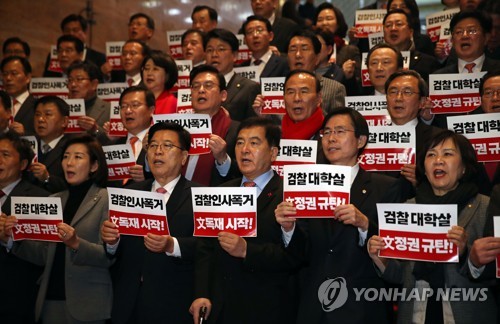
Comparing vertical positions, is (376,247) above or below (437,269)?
above

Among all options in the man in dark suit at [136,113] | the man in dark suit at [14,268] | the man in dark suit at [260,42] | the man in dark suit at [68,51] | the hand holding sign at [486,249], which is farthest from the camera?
the man in dark suit at [68,51]

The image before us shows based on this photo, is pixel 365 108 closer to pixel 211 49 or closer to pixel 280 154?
pixel 280 154

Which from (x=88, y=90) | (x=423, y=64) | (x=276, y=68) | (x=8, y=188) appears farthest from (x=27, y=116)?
(x=423, y=64)

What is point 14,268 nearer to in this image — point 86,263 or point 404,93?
point 86,263

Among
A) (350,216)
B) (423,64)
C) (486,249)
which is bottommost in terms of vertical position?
(486,249)

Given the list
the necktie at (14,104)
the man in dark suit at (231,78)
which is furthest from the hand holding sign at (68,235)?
the necktie at (14,104)

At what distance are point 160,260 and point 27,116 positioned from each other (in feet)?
13.2

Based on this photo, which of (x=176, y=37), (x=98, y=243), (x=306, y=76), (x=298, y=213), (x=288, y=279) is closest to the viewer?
(x=298, y=213)

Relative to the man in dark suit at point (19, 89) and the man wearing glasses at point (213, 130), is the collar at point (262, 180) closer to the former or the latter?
the man wearing glasses at point (213, 130)

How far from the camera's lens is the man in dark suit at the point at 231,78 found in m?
7.16

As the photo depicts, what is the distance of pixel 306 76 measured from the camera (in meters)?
6.47

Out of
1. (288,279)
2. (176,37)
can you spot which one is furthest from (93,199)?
(176,37)

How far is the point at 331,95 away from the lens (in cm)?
716

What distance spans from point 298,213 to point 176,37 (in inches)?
239
